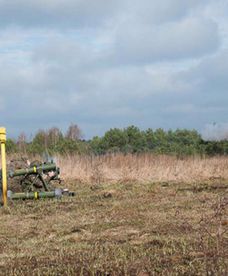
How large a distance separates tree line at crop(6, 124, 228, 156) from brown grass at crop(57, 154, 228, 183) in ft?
25.0

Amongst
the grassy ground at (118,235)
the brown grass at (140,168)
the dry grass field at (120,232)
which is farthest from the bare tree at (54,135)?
the grassy ground at (118,235)

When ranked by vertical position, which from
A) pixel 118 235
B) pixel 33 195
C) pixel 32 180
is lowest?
pixel 118 235

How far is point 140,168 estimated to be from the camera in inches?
725

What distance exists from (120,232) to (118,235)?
221 millimetres

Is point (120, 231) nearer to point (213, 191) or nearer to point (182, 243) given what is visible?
point (182, 243)

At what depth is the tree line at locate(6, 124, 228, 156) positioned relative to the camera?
92.5ft

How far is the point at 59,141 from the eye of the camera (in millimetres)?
29781

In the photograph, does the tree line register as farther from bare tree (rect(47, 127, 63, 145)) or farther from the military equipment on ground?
the military equipment on ground

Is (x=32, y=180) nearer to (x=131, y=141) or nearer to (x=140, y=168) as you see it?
(x=140, y=168)

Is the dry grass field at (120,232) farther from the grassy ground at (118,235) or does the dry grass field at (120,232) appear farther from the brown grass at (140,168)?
the brown grass at (140,168)

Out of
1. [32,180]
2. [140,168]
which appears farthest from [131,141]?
[32,180]

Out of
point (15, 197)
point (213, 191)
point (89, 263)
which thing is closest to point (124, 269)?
point (89, 263)

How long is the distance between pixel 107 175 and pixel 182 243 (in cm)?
1128

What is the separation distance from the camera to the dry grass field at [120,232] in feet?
17.4
